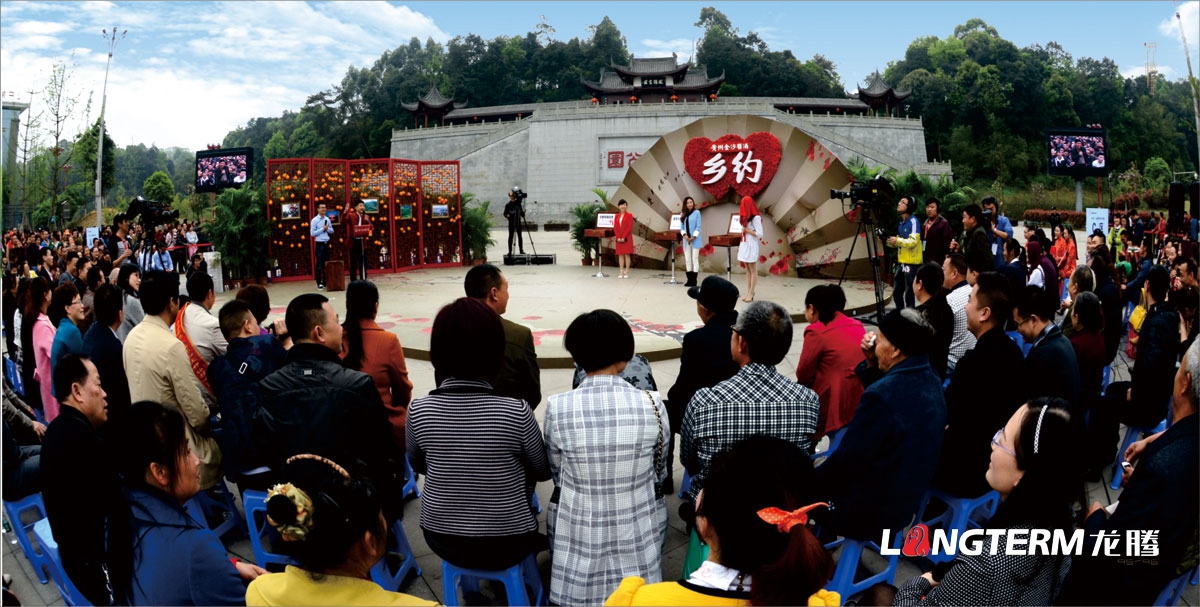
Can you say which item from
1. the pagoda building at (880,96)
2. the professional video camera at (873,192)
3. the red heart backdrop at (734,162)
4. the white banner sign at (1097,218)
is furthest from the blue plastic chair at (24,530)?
the pagoda building at (880,96)

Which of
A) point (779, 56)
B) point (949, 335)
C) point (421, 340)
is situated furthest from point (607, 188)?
point (949, 335)

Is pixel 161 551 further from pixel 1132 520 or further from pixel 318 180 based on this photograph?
pixel 318 180

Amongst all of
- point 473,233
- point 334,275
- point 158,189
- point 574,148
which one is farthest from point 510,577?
point 158,189

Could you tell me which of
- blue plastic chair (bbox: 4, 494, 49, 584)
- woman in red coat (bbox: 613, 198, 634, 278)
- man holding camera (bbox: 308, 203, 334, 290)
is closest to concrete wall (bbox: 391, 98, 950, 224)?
woman in red coat (bbox: 613, 198, 634, 278)

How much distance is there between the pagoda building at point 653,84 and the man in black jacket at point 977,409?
42.9m

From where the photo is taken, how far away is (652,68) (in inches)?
1772

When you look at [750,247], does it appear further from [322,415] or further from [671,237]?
[322,415]

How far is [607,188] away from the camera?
35.5m

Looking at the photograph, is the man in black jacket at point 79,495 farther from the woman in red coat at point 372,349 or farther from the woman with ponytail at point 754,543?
the woman with ponytail at point 754,543

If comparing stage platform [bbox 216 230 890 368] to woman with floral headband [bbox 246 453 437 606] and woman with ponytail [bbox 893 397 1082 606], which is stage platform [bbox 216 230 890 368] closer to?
woman with ponytail [bbox 893 397 1082 606]

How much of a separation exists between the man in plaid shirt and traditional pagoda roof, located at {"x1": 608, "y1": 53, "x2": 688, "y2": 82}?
43921 millimetres

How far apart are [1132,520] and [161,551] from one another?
2.55 meters

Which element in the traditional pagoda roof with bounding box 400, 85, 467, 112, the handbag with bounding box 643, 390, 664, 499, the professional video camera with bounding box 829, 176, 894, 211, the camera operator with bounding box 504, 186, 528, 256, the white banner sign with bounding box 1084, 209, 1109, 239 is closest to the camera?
the handbag with bounding box 643, 390, 664, 499

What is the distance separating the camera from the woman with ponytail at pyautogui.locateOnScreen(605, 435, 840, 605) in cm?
148
